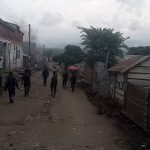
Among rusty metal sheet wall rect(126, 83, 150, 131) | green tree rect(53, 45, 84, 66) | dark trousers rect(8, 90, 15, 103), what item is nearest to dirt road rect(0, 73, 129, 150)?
dark trousers rect(8, 90, 15, 103)

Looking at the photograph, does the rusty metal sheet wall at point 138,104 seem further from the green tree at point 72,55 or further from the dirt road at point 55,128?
the green tree at point 72,55

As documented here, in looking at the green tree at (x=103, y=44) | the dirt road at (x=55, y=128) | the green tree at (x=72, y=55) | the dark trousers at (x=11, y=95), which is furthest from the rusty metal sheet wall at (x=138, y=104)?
the green tree at (x=72, y=55)

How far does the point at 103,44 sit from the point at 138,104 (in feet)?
64.6

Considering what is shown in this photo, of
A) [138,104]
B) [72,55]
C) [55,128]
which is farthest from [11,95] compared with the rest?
[72,55]

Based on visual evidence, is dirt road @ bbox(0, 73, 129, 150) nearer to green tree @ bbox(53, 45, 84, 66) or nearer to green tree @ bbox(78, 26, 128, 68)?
green tree @ bbox(78, 26, 128, 68)

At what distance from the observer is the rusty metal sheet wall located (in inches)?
508

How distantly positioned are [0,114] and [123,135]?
588cm

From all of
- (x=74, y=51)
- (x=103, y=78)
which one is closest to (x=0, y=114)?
(x=103, y=78)

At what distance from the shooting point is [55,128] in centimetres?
1380

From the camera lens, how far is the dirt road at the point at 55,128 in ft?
37.1

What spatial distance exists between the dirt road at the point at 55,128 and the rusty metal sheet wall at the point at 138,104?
2.71 ft

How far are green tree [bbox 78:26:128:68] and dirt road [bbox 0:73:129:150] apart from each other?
12944mm

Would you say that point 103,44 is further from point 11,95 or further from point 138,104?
point 138,104

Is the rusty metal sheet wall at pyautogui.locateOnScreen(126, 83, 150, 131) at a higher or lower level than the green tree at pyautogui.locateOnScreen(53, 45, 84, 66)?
lower
